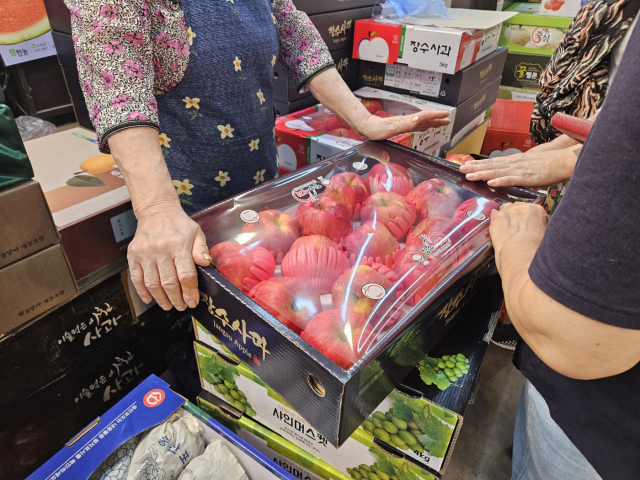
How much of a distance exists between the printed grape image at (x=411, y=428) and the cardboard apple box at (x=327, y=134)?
82 centimetres

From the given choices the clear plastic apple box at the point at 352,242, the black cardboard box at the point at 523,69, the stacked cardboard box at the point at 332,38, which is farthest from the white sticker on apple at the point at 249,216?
the black cardboard box at the point at 523,69

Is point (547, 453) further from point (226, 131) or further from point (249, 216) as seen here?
point (226, 131)

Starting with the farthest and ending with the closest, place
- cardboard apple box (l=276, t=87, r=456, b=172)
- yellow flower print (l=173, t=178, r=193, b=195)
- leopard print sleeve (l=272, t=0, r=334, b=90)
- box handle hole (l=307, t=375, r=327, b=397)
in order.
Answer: cardboard apple box (l=276, t=87, r=456, b=172) < leopard print sleeve (l=272, t=0, r=334, b=90) < yellow flower print (l=173, t=178, r=193, b=195) < box handle hole (l=307, t=375, r=327, b=397)

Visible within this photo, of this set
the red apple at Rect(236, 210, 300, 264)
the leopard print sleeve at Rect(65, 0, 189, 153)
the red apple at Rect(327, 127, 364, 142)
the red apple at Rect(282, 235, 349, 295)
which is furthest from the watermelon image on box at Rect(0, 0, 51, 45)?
the red apple at Rect(282, 235, 349, 295)

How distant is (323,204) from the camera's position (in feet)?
3.12

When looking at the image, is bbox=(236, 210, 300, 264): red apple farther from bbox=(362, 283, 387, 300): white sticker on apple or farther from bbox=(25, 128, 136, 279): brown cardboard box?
bbox=(25, 128, 136, 279): brown cardboard box

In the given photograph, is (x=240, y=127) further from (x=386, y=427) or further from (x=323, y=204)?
(x=386, y=427)

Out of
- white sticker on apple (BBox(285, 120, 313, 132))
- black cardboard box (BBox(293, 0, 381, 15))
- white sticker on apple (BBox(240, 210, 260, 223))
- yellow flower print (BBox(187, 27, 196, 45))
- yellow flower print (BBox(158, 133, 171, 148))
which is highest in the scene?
yellow flower print (BBox(187, 27, 196, 45))

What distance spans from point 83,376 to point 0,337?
35 cm

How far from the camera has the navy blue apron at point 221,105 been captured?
1.02 metres

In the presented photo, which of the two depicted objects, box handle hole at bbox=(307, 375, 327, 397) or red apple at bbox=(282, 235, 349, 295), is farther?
red apple at bbox=(282, 235, 349, 295)

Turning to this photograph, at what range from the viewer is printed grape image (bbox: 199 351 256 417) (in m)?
1.09

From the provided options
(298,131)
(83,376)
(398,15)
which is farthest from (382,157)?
(398,15)

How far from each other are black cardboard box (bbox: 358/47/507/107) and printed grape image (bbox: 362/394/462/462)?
1374 millimetres
